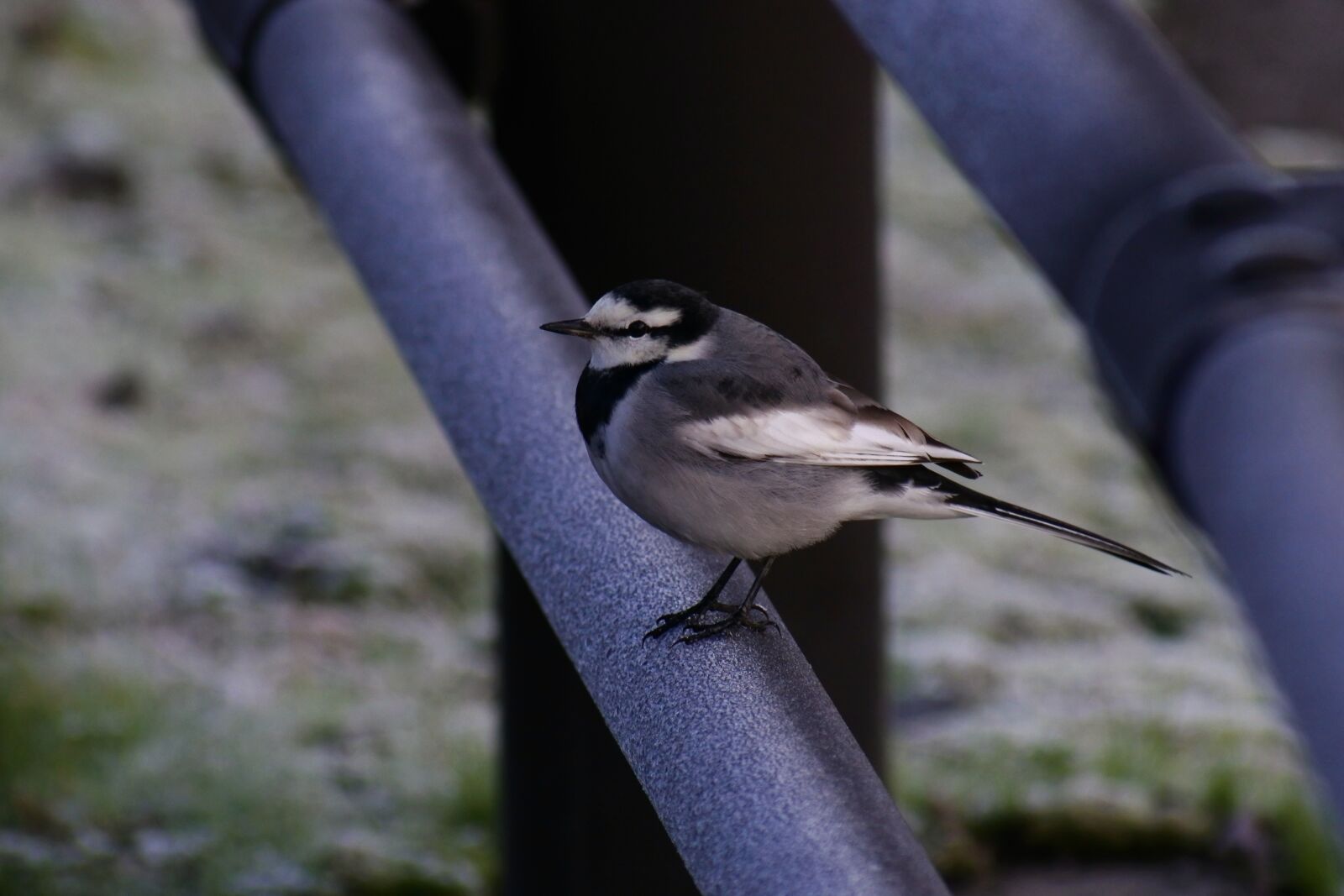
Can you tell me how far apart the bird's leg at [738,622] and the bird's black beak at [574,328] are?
1.11ft

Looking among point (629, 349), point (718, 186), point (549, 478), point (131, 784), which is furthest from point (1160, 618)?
point (629, 349)

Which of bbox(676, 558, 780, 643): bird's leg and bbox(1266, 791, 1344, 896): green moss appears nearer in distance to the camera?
bbox(676, 558, 780, 643): bird's leg

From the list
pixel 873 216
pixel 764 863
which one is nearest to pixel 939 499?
pixel 764 863

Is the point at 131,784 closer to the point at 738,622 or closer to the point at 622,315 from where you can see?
the point at 738,622

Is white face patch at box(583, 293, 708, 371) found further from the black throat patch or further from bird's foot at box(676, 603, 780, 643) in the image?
bird's foot at box(676, 603, 780, 643)

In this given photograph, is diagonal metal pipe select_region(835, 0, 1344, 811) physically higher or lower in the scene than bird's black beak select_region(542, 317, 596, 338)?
higher

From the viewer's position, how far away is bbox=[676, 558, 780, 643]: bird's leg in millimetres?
1416

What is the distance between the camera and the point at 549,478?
5.25 ft

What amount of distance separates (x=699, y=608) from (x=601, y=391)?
29 centimetres

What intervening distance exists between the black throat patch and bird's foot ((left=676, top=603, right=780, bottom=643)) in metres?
0.25

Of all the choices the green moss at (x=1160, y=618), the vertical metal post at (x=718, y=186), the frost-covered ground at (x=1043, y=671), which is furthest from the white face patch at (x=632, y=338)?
the green moss at (x=1160, y=618)

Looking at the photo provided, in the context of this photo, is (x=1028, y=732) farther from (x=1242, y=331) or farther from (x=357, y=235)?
(x=1242, y=331)

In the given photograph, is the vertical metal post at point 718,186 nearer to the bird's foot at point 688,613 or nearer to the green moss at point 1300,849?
the bird's foot at point 688,613

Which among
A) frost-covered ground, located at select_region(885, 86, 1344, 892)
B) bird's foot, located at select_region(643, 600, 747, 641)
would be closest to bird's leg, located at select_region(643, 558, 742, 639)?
bird's foot, located at select_region(643, 600, 747, 641)
